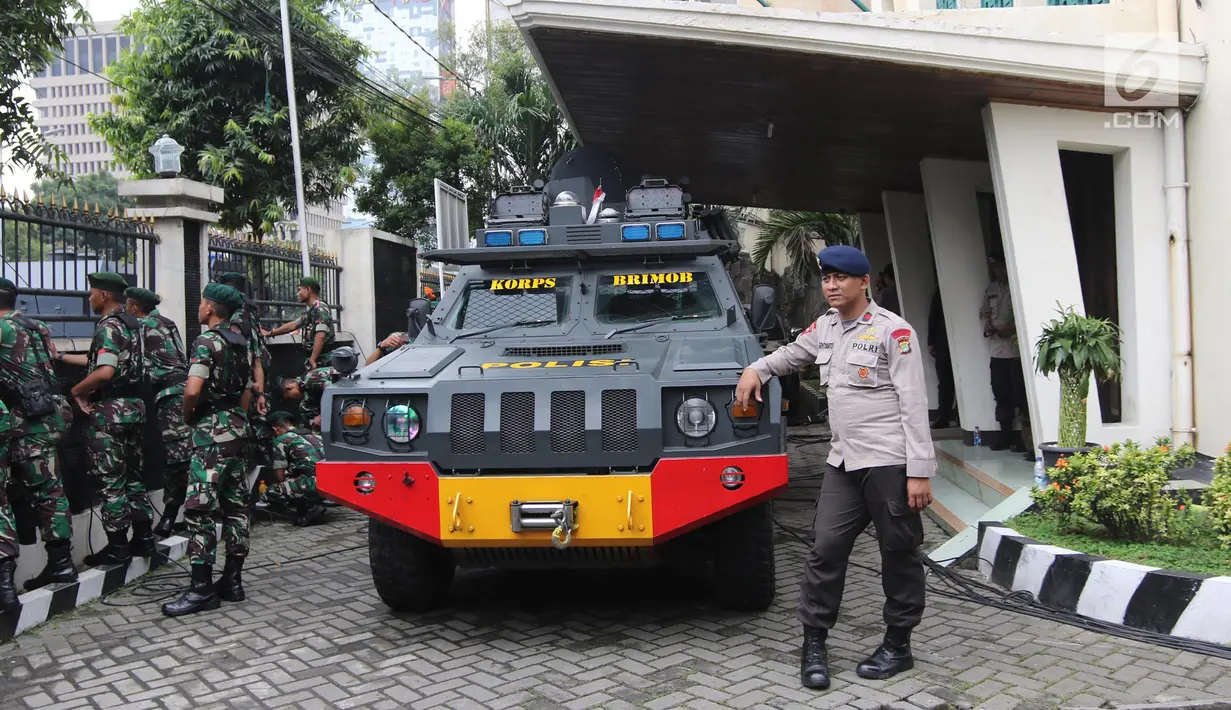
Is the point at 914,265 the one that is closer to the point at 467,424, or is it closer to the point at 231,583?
the point at 467,424

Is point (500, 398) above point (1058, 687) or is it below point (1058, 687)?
above

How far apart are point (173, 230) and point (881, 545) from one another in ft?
19.9

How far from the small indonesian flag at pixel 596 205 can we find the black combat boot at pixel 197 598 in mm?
3239

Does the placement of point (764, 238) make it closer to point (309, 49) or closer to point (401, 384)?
point (309, 49)

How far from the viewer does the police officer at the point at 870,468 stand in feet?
12.9

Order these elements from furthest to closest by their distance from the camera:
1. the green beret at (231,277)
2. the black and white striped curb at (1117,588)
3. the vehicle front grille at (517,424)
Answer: the green beret at (231,277) → the vehicle front grille at (517,424) → the black and white striped curb at (1117,588)

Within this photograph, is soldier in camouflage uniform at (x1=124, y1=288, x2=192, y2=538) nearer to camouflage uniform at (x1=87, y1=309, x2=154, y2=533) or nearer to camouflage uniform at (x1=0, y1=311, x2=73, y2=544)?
camouflage uniform at (x1=87, y1=309, x2=154, y2=533)

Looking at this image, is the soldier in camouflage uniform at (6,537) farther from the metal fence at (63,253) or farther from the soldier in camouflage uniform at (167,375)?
the metal fence at (63,253)

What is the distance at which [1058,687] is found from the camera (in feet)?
12.8

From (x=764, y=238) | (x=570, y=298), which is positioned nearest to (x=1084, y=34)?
(x=570, y=298)

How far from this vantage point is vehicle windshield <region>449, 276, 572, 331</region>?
5.85 metres

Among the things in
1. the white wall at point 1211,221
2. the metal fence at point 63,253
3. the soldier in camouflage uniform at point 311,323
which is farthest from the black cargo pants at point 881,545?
the soldier in camouflage uniform at point 311,323

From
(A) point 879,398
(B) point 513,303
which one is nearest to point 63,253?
(B) point 513,303

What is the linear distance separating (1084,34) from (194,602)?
629 centimetres
